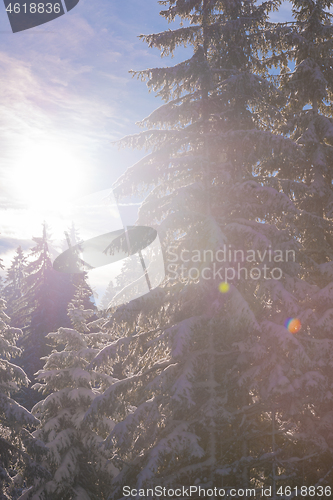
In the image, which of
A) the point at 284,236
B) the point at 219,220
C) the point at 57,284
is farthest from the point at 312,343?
the point at 57,284

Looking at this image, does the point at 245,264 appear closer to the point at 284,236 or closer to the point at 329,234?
the point at 284,236

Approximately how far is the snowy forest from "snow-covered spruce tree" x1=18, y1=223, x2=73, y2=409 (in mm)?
11452

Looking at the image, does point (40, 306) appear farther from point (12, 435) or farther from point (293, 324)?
point (293, 324)

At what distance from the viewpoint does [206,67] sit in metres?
9.89

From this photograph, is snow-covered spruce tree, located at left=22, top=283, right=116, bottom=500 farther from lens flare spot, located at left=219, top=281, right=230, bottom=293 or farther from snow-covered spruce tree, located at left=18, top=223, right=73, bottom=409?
snow-covered spruce tree, located at left=18, top=223, right=73, bottom=409

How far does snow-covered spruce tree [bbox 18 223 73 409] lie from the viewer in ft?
79.3

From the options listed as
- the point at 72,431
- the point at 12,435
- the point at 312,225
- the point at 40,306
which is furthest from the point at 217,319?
the point at 40,306

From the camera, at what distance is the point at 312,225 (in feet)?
38.7

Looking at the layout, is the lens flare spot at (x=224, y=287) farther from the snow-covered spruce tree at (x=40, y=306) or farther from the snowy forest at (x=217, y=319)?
the snow-covered spruce tree at (x=40, y=306)

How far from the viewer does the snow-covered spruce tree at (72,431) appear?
11.9 metres

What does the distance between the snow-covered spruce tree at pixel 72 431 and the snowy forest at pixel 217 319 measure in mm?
60

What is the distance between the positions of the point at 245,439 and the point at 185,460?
161cm

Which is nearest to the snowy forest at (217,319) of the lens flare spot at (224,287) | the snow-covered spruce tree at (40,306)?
the lens flare spot at (224,287)

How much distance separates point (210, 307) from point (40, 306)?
71.7 ft
